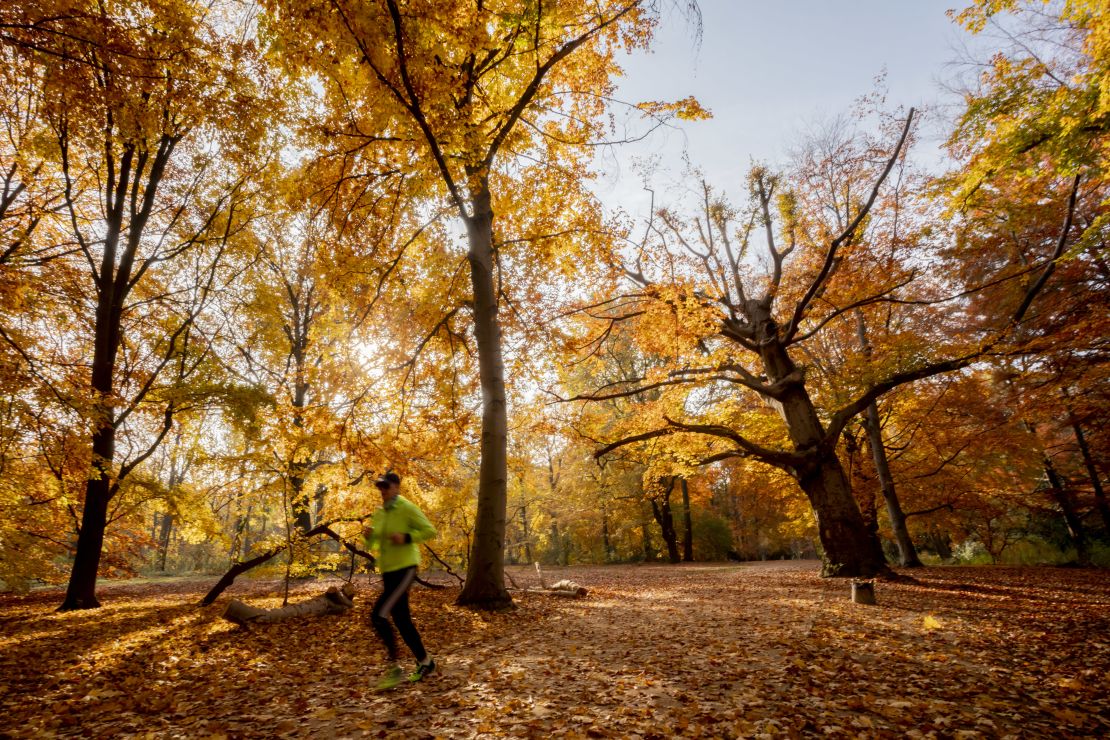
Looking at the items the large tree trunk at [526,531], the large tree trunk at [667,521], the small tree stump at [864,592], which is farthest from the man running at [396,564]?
the large tree trunk at [526,531]

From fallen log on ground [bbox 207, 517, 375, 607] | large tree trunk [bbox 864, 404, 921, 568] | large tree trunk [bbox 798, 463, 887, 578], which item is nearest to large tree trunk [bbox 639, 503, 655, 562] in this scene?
large tree trunk [bbox 864, 404, 921, 568]

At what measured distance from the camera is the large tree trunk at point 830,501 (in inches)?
437

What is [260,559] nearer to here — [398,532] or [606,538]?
[398,532]

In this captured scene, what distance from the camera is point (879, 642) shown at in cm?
522

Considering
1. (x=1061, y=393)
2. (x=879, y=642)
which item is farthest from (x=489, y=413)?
(x=1061, y=393)

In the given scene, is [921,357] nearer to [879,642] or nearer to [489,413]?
[879,642]

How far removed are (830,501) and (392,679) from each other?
11063 millimetres

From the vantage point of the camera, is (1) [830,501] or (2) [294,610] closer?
(2) [294,610]

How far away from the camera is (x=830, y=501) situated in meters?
11.2

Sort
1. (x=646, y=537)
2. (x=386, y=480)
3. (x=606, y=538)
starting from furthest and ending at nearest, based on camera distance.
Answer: (x=606, y=538) < (x=646, y=537) < (x=386, y=480)

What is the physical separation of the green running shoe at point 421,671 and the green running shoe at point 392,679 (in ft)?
0.34

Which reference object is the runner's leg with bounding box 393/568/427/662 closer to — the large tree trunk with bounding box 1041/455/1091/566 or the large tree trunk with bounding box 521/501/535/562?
the large tree trunk with bounding box 1041/455/1091/566

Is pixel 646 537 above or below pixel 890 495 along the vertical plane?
below

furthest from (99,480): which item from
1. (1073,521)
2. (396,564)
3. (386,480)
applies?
(1073,521)
